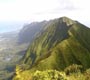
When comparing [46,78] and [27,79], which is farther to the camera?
[27,79]

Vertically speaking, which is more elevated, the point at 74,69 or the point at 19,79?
the point at 19,79

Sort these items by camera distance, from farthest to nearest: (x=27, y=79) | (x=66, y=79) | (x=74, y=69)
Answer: (x=74, y=69) < (x=27, y=79) < (x=66, y=79)

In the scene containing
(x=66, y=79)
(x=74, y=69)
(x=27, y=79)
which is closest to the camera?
(x=66, y=79)

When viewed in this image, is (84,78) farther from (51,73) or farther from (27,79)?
(27,79)

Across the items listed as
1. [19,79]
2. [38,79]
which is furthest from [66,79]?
[19,79]

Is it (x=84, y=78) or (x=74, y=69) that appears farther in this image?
(x=74, y=69)

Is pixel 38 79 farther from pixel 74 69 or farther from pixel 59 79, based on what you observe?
pixel 74 69

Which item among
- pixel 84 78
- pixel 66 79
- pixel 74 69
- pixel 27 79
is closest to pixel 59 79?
pixel 66 79

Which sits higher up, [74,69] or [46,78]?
[46,78]
